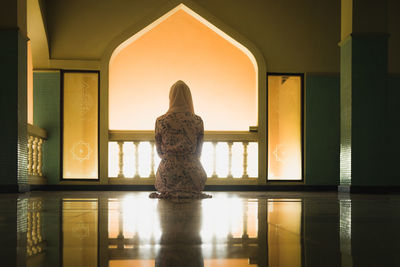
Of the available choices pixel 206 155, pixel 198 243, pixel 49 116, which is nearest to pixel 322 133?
pixel 206 155

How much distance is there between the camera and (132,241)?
Result: 6.05ft

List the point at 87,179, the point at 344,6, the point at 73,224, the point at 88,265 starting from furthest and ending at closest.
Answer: the point at 87,179, the point at 344,6, the point at 73,224, the point at 88,265

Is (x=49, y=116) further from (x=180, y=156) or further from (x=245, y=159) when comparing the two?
(x=180, y=156)

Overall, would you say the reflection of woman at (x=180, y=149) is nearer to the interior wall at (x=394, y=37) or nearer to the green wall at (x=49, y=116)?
the green wall at (x=49, y=116)

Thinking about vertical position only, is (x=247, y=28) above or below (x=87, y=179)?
above

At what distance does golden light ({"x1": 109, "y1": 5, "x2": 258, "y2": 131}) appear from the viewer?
10.5m

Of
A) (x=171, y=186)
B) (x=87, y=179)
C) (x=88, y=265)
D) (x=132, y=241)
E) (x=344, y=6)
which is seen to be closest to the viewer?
(x=88, y=265)

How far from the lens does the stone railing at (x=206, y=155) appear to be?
31.7ft

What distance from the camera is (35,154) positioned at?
887cm

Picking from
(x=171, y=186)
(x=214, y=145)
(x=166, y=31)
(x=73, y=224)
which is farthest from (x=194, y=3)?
(x=73, y=224)

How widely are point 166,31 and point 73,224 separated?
28.3ft

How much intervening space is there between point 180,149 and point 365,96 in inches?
148

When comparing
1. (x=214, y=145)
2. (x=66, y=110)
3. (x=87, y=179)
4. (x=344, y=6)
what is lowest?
(x=87, y=179)

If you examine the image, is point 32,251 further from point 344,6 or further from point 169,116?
Answer: point 344,6
